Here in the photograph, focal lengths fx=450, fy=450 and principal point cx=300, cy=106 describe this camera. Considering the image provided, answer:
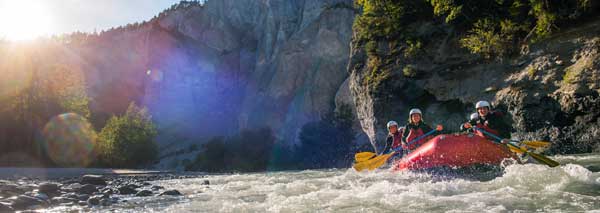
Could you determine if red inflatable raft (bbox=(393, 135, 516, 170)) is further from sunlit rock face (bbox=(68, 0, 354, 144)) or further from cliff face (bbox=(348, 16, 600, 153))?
sunlit rock face (bbox=(68, 0, 354, 144))

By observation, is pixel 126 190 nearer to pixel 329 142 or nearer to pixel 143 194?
pixel 143 194

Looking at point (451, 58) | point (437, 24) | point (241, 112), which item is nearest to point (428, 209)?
point (451, 58)

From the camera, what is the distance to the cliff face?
14.1 metres

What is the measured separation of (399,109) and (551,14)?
7.90 meters

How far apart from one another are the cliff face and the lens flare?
2684 cm

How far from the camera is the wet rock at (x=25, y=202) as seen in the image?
8758 mm

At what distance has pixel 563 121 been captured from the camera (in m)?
14.5

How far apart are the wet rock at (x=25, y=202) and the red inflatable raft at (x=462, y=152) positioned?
8283 millimetres

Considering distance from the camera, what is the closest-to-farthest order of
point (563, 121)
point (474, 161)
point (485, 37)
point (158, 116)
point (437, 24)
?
1. point (474, 161)
2. point (563, 121)
3. point (485, 37)
4. point (437, 24)
5. point (158, 116)

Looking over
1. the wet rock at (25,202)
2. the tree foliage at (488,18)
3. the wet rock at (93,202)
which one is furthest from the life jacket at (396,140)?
the wet rock at (25,202)

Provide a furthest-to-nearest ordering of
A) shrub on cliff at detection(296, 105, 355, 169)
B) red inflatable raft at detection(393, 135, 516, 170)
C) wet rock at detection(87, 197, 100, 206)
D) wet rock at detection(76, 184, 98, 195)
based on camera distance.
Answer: shrub on cliff at detection(296, 105, 355, 169), wet rock at detection(76, 184, 98, 195), red inflatable raft at detection(393, 135, 516, 170), wet rock at detection(87, 197, 100, 206)

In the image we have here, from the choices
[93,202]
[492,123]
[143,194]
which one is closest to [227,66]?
[143,194]

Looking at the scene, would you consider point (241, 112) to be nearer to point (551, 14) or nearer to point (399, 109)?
point (399, 109)

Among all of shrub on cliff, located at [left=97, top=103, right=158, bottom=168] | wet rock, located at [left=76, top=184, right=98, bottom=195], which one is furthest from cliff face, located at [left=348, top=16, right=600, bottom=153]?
shrub on cliff, located at [left=97, top=103, right=158, bottom=168]
